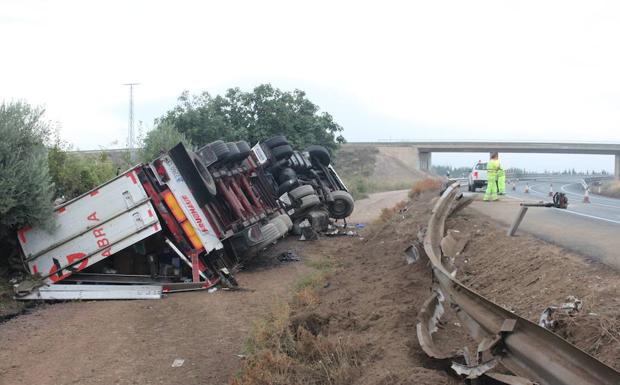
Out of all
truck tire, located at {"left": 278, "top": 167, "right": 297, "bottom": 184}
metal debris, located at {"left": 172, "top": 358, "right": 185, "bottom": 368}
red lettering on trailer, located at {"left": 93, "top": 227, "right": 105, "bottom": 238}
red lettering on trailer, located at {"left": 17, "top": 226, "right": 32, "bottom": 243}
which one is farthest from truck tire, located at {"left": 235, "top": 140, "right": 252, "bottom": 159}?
metal debris, located at {"left": 172, "top": 358, "right": 185, "bottom": 368}

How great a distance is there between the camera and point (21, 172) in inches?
342

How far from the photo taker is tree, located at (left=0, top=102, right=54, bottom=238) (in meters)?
8.55

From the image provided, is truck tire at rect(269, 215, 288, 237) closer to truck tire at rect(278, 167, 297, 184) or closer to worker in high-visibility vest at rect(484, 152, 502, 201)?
truck tire at rect(278, 167, 297, 184)

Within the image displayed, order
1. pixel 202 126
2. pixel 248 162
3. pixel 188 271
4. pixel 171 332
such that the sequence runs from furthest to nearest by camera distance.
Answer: pixel 202 126 → pixel 248 162 → pixel 188 271 → pixel 171 332

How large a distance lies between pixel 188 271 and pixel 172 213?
1.13 metres

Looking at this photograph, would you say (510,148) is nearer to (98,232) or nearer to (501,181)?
(501,181)

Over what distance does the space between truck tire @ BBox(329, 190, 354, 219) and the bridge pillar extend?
5823cm

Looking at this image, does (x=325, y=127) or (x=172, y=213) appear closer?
(x=172, y=213)

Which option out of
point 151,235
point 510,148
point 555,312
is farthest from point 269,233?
point 510,148

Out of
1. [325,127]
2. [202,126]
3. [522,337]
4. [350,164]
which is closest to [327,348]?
[522,337]

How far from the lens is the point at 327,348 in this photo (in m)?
5.31

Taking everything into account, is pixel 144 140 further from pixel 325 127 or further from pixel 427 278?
pixel 427 278

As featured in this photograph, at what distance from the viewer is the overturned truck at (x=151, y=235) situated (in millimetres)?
9172

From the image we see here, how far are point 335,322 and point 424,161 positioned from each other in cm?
7226
